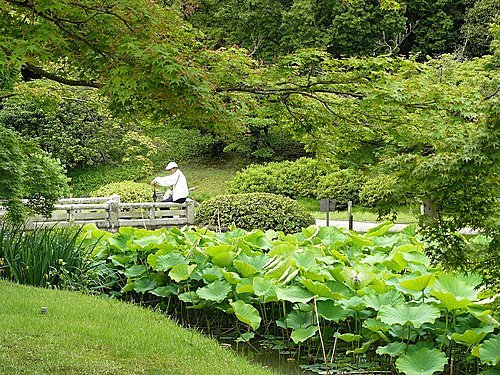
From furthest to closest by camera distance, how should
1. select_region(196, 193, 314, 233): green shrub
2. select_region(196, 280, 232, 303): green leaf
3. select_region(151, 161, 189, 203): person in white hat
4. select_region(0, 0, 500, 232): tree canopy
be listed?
1. select_region(151, 161, 189, 203): person in white hat
2. select_region(196, 193, 314, 233): green shrub
3. select_region(196, 280, 232, 303): green leaf
4. select_region(0, 0, 500, 232): tree canopy

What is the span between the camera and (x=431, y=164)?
13.2ft

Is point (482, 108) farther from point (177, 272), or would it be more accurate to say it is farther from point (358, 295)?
point (177, 272)

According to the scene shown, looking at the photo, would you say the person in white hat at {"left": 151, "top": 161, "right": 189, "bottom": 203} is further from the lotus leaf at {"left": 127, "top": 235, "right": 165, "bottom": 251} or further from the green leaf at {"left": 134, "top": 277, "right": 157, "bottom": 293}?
the green leaf at {"left": 134, "top": 277, "right": 157, "bottom": 293}

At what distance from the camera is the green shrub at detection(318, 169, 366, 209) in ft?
75.7

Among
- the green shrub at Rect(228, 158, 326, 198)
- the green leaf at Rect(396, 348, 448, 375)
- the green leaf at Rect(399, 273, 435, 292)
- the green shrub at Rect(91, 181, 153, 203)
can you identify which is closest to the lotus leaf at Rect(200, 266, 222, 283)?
the green leaf at Rect(399, 273, 435, 292)

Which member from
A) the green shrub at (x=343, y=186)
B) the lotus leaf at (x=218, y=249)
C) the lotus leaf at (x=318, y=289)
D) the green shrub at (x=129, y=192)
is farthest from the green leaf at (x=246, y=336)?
the green shrub at (x=343, y=186)

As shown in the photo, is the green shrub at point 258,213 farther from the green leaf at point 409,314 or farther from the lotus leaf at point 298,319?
the green leaf at point 409,314

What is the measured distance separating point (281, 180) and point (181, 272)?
56.8 feet

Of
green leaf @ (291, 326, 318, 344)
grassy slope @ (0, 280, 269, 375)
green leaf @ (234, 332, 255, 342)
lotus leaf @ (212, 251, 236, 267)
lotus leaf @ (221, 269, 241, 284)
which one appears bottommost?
green leaf @ (234, 332, 255, 342)

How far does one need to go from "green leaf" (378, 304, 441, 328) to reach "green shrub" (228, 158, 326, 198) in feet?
58.8

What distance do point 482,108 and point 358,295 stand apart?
329cm

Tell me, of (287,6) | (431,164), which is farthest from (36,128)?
(431,164)

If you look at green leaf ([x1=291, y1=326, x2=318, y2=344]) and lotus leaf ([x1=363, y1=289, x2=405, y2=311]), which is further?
green leaf ([x1=291, y1=326, x2=318, y2=344])

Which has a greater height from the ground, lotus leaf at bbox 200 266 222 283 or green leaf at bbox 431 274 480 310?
green leaf at bbox 431 274 480 310
